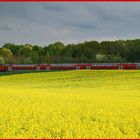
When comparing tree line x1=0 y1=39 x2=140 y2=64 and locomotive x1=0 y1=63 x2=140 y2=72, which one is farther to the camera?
tree line x1=0 y1=39 x2=140 y2=64

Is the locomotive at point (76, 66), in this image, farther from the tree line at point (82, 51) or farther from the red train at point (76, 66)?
the tree line at point (82, 51)

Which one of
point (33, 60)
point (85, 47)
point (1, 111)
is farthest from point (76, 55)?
point (1, 111)

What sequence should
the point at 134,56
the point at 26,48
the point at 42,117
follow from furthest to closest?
1. the point at 26,48
2. the point at 134,56
3. the point at 42,117

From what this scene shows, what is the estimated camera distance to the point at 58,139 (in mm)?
9523

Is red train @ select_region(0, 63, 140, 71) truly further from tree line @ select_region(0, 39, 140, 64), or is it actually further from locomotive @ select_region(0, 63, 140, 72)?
tree line @ select_region(0, 39, 140, 64)

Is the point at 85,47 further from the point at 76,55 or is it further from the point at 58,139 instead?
the point at 58,139

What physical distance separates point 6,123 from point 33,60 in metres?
134

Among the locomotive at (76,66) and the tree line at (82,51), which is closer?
the locomotive at (76,66)

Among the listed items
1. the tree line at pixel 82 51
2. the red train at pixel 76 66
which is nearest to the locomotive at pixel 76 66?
the red train at pixel 76 66

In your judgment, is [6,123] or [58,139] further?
[6,123]

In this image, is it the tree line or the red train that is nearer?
the red train

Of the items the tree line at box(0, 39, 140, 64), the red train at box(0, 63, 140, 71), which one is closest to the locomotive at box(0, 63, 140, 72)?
the red train at box(0, 63, 140, 71)

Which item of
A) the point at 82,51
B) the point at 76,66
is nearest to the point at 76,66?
the point at 76,66

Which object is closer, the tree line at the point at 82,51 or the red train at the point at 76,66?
the red train at the point at 76,66
